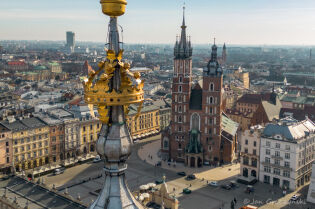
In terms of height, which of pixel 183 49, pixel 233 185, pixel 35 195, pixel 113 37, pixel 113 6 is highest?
pixel 183 49

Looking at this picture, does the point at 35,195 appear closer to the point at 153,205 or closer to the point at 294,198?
the point at 153,205

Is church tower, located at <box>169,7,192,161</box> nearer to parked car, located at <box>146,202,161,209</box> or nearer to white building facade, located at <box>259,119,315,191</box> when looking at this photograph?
white building facade, located at <box>259,119,315,191</box>

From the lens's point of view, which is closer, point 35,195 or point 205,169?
point 35,195

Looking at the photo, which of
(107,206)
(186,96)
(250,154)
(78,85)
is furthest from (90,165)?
(78,85)

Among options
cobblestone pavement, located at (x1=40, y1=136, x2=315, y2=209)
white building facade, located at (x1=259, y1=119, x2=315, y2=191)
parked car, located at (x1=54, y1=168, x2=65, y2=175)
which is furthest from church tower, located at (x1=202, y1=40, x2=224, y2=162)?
parked car, located at (x1=54, y1=168, x2=65, y2=175)

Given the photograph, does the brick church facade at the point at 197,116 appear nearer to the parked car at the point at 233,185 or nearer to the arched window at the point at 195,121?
the arched window at the point at 195,121

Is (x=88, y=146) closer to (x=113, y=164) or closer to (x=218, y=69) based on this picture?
(x=218, y=69)

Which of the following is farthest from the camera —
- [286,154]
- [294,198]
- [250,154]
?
[250,154]

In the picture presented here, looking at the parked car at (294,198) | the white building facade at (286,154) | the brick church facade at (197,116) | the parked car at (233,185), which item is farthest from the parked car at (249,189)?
the brick church facade at (197,116)

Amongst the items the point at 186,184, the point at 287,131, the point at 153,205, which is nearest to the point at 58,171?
the point at 186,184
